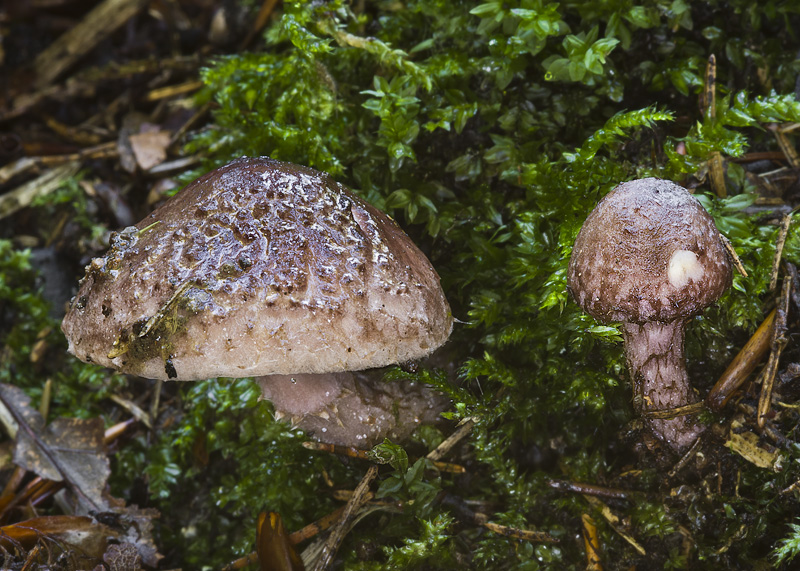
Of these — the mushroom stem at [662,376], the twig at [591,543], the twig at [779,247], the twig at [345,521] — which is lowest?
the twig at [345,521]

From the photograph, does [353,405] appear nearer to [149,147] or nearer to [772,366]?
[772,366]

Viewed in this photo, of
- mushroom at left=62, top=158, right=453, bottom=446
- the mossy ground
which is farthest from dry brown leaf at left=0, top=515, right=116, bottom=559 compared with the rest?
mushroom at left=62, top=158, right=453, bottom=446

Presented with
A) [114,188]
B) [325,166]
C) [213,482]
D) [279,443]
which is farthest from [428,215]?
[114,188]

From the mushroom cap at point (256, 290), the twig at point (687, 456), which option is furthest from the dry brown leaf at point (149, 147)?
the twig at point (687, 456)

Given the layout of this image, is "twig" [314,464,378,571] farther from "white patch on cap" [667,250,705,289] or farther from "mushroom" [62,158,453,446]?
"white patch on cap" [667,250,705,289]

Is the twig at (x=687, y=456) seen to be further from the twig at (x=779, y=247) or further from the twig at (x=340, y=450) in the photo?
the twig at (x=340, y=450)

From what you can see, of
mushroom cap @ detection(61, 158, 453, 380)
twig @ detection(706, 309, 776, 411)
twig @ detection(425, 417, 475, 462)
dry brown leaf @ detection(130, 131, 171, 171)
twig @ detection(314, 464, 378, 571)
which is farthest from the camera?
dry brown leaf @ detection(130, 131, 171, 171)

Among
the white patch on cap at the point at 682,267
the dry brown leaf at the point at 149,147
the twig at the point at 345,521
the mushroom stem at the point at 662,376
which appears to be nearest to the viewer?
the white patch on cap at the point at 682,267
